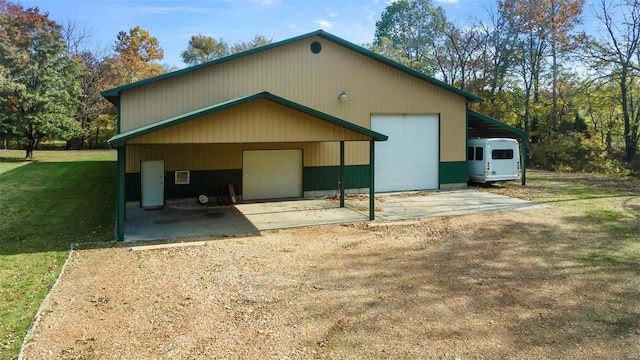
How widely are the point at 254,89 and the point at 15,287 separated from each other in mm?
8860

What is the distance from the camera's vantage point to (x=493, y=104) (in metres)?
31.8

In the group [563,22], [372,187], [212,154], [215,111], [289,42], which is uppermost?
[563,22]

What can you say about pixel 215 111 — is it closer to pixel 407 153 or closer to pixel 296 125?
pixel 296 125

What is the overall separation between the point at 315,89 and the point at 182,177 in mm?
5158

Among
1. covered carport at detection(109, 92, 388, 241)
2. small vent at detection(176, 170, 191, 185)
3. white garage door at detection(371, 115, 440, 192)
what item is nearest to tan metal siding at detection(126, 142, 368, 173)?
small vent at detection(176, 170, 191, 185)

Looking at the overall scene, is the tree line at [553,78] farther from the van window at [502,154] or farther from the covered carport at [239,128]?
the covered carport at [239,128]

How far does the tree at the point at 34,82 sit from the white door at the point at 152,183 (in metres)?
16.4

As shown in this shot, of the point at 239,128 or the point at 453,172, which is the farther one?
the point at 453,172

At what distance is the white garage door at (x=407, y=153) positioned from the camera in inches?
618

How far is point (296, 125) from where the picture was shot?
1020 cm

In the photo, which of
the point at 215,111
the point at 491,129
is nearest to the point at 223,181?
the point at 215,111

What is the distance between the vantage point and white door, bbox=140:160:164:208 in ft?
41.8

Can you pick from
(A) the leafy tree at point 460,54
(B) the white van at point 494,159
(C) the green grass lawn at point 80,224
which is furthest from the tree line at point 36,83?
(A) the leafy tree at point 460,54

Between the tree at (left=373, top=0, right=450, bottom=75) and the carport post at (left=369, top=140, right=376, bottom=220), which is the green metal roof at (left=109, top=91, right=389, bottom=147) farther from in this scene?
the tree at (left=373, top=0, right=450, bottom=75)
